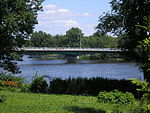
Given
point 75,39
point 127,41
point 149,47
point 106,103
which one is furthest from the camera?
point 75,39

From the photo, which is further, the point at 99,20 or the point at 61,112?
the point at 99,20

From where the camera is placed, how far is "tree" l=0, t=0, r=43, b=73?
17453 mm

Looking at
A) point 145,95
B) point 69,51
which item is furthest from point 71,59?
point 145,95

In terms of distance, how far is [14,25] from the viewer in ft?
57.1

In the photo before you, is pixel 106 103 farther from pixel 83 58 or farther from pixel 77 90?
pixel 83 58

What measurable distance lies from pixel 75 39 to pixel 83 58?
42.2m

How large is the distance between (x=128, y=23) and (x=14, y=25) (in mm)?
7021

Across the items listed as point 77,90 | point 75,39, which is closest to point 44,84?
point 77,90

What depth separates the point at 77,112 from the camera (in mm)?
9156

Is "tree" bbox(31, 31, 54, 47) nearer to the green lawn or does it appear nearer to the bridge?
the bridge

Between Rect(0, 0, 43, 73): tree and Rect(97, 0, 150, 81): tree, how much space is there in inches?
194

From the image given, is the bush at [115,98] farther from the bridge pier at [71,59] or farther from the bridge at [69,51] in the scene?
the bridge pier at [71,59]

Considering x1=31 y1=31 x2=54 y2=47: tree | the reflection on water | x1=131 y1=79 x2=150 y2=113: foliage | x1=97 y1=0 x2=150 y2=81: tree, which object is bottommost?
the reflection on water

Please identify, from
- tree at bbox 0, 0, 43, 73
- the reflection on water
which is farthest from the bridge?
tree at bbox 0, 0, 43, 73
